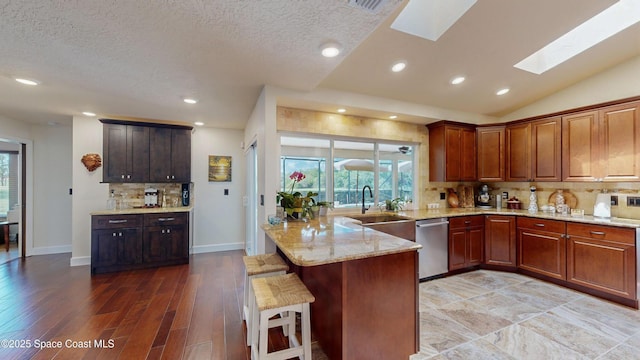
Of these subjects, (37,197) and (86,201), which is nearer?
(86,201)

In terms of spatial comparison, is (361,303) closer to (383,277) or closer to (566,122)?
(383,277)

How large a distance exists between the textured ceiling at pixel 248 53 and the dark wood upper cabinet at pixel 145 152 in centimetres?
31

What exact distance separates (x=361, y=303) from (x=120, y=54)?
2.69 metres

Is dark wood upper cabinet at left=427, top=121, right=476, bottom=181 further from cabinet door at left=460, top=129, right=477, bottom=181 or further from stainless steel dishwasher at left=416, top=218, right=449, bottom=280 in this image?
stainless steel dishwasher at left=416, top=218, right=449, bottom=280

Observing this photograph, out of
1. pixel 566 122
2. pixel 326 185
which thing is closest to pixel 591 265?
pixel 566 122

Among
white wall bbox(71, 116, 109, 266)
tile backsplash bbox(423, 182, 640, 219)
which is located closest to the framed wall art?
white wall bbox(71, 116, 109, 266)

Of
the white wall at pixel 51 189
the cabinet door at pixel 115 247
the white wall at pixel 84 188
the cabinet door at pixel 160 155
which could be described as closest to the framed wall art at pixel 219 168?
the cabinet door at pixel 160 155


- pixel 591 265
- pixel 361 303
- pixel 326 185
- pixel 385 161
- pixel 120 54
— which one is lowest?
pixel 591 265

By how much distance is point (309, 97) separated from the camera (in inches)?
112

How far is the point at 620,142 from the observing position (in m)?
2.80

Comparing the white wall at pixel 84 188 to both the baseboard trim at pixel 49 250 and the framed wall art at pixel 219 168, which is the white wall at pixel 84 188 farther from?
the framed wall art at pixel 219 168

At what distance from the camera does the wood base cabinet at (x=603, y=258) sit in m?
2.57

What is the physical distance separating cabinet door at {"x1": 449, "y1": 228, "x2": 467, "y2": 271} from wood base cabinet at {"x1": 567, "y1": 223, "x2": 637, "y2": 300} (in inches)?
43.5

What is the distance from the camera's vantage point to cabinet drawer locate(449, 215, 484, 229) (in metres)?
3.49
